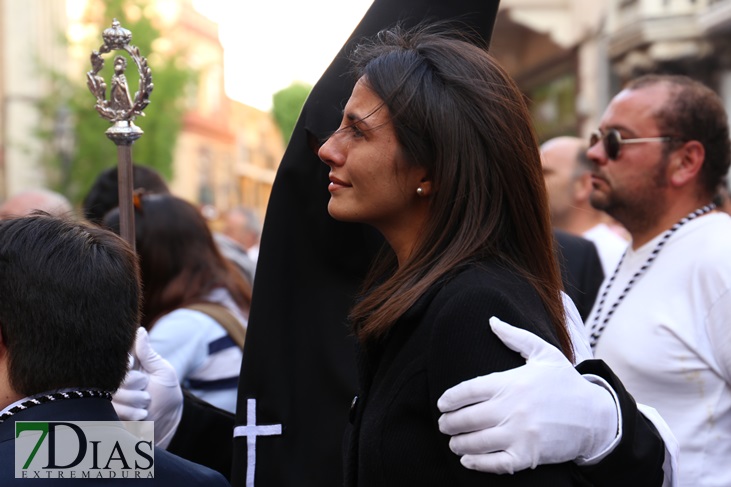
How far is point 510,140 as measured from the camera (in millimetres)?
1970

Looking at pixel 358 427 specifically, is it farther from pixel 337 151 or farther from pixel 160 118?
pixel 160 118

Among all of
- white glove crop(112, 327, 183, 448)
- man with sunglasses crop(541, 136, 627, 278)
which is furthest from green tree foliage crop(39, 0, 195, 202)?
white glove crop(112, 327, 183, 448)

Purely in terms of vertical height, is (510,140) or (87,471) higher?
(510,140)

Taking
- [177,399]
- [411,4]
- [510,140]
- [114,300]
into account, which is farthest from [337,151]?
[177,399]

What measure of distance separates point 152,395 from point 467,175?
126cm

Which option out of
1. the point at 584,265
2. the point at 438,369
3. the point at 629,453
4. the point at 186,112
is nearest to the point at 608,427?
the point at 629,453

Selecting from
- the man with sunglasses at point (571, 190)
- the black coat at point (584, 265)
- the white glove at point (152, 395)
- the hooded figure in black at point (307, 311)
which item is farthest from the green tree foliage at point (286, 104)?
the hooded figure in black at point (307, 311)

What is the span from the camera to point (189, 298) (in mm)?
3807

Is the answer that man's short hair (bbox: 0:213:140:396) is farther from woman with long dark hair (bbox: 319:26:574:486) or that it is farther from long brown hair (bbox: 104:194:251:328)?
long brown hair (bbox: 104:194:251:328)

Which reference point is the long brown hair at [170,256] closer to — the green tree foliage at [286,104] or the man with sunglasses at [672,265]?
the man with sunglasses at [672,265]

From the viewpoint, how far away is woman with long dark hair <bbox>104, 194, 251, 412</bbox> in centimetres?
360

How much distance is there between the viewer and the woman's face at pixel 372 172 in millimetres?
2021

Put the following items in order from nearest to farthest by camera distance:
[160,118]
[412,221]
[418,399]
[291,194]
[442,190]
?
[418,399] < [442,190] < [412,221] < [291,194] < [160,118]

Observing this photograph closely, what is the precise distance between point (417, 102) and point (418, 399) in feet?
1.90
